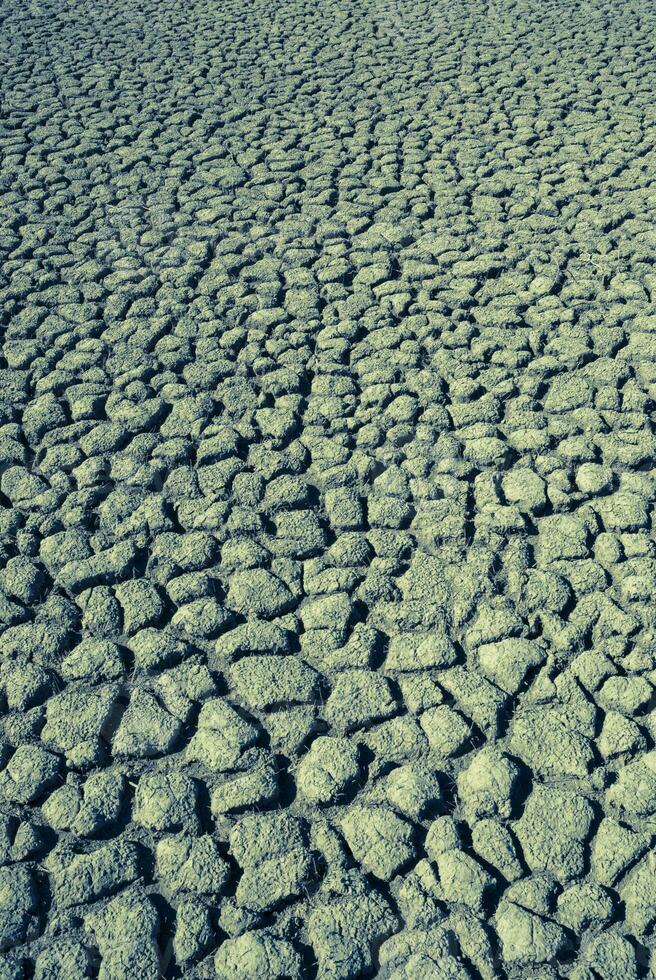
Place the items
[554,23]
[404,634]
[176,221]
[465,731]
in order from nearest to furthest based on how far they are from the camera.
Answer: [465,731]
[404,634]
[176,221]
[554,23]

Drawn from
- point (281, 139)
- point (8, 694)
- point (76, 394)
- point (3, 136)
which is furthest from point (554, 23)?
point (8, 694)

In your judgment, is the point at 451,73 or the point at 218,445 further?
the point at 451,73

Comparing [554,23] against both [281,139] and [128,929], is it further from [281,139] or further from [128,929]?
[128,929]

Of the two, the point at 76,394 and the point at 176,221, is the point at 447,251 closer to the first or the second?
the point at 176,221

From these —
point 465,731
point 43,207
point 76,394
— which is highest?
point 43,207

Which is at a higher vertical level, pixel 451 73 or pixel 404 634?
pixel 451 73

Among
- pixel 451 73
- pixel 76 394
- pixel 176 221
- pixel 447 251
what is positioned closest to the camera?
pixel 76 394
